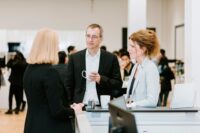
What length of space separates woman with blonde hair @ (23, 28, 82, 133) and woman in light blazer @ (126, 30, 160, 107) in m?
0.50

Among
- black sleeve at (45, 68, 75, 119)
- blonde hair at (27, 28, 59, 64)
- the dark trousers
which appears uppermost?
blonde hair at (27, 28, 59, 64)

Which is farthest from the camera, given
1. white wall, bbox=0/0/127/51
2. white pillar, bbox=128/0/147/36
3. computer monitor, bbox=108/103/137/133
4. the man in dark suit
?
white wall, bbox=0/0/127/51

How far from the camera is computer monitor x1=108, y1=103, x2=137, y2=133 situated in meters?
1.53

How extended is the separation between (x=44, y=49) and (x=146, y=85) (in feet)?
2.74

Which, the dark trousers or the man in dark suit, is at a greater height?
the man in dark suit

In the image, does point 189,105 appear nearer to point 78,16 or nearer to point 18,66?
point 18,66

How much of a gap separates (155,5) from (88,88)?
10762 millimetres

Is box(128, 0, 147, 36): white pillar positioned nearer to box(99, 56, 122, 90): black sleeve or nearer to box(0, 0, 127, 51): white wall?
box(99, 56, 122, 90): black sleeve

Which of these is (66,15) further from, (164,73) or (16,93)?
(164,73)

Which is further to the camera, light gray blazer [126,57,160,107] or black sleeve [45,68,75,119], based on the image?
light gray blazer [126,57,160,107]

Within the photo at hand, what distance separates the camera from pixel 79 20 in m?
13.5

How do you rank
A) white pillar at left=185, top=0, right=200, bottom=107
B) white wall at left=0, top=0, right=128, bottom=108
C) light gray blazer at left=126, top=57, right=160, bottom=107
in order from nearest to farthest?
light gray blazer at left=126, top=57, right=160, bottom=107 < white pillar at left=185, top=0, right=200, bottom=107 < white wall at left=0, top=0, right=128, bottom=108

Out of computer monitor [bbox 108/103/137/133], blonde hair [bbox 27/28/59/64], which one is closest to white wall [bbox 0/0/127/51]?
blonde hair [bbox 27/28/59/64]

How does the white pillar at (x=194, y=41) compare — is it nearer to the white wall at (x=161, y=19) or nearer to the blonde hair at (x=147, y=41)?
the blonde hair at (x=147, y=41)
